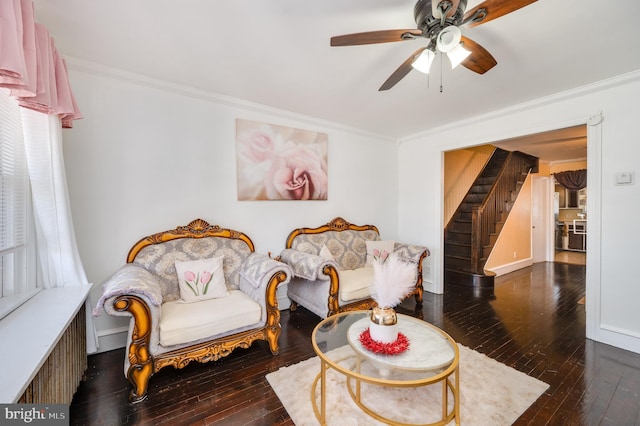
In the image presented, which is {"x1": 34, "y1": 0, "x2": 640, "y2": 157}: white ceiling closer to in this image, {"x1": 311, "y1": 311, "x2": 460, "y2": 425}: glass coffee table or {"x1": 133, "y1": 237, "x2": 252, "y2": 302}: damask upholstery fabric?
{"x1": 133, "y1": 237, "x2": 252, "y2": 302}: damask upholstery fabric

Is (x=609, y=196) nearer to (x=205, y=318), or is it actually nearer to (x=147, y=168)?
(x=205, y=318)

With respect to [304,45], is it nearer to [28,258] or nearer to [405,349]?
[405,349]

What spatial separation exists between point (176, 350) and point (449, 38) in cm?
262

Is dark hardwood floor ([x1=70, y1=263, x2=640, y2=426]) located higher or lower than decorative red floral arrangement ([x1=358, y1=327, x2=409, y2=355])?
lower

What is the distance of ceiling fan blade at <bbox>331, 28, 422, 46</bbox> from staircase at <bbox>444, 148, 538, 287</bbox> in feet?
12.6

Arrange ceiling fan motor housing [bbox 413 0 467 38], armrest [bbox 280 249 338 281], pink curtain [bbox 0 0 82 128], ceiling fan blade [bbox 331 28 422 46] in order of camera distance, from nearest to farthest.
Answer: pink curtain [bbox 0 0 82 128]
ceiling fan motor housing [bbox 413 0 467 38]
ceiling fan blade [bbox 331 28 422 46]
armrest [bbox 280 249 338 281]

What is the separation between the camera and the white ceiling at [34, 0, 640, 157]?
1577 mm

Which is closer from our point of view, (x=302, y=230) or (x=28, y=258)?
(x=28, y=258)

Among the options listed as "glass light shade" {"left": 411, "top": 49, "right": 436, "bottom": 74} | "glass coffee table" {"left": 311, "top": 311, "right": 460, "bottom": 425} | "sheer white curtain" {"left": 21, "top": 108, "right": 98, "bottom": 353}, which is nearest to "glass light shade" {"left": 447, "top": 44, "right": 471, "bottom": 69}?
"glass light shade" {"left": 411, "top": 49, "right": 436, "bottom": 74}

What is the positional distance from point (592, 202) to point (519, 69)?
151cm

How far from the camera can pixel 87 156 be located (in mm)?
2227

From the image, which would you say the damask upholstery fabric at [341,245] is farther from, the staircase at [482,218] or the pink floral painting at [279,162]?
the staircase at [482,218]

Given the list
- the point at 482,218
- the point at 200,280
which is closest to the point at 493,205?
the point at 482,218

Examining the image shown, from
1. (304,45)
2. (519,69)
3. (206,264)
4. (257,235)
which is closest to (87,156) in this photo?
(206,264)
